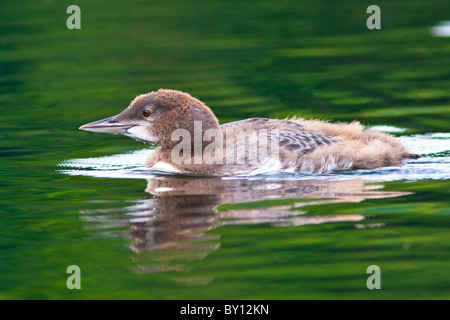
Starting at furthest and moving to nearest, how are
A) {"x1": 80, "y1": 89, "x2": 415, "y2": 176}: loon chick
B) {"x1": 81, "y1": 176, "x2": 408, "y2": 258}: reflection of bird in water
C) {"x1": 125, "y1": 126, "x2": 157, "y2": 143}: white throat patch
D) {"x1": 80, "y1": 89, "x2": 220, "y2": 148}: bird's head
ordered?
{"x1": 125, "y1": 126, "x2": 157, "y2": 143}: white throat patch
{"x1": 80, "y1": 89, "x2": 220, "y2": 148}: bird's head
{"x1": 80, "y1": 89, "x2": 415, "y2": 176}: loon chick
{"x1": 81, "y1": 176, "x2": 408, "y2": 258}: reflection of bird in water

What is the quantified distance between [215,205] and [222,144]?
52.0 inches

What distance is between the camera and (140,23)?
55.7ft

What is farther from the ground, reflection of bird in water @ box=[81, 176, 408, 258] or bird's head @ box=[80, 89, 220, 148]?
bird's head @ box=[80, 89, 220, 148]

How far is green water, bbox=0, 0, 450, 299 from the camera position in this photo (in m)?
5.89

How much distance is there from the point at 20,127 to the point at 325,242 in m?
5.59

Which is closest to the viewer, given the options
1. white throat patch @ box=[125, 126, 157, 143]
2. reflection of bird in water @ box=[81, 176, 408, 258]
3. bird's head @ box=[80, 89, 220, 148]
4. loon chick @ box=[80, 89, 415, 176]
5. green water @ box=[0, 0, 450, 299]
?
green water @ box=[0, 0, 450, 299]

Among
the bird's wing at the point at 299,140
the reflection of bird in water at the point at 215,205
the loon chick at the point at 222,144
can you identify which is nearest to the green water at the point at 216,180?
the reflection of bird in water at the point at 215,205

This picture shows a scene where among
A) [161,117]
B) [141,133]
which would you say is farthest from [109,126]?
[161,117]

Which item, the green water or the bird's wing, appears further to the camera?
the bird's wing

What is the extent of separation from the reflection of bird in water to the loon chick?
0.20m

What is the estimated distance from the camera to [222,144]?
8.61 meters

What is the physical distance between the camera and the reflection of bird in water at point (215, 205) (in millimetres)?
6574

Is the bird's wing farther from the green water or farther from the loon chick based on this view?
the green water

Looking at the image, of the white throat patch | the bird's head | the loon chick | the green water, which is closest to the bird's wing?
the loon chick
